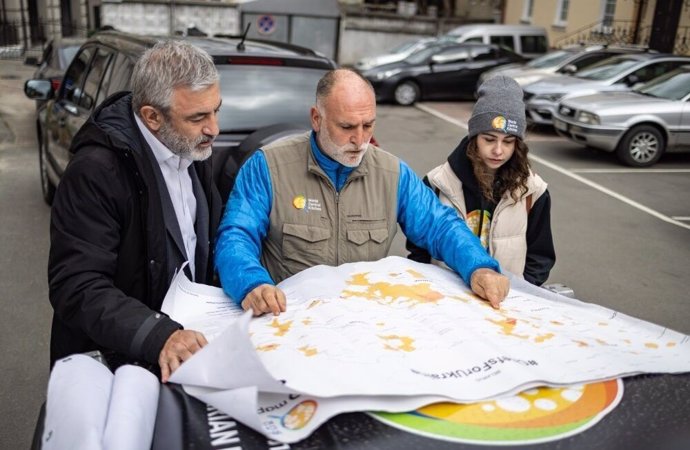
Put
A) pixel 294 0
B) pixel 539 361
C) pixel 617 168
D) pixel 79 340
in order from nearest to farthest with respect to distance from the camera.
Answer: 1. pixel 539 361
2. pixel 79 340
3. pixel 617 168
4. pixel 294 0

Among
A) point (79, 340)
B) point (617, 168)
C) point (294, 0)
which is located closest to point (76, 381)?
point (79, 340)

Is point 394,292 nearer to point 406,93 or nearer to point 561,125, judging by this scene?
point 561,125

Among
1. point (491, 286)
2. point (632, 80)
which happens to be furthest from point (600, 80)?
point (491, 286)

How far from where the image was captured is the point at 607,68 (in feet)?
48.3

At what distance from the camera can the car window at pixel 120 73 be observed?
5.18 metres

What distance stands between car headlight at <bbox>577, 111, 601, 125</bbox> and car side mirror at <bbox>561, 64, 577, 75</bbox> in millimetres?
4224

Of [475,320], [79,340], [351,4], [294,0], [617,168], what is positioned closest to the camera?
[475,320]

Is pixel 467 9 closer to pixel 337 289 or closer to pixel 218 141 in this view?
pixel 218 141

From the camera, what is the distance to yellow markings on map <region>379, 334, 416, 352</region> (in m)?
1.79

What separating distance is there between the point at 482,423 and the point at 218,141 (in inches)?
154

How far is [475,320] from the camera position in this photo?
2.02 metres

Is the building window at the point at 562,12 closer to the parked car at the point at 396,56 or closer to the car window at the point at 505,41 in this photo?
the car window at the point at 505,41

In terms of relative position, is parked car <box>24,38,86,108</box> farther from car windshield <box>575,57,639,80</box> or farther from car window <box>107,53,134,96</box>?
car windshield <box>575,57,639,80</box>

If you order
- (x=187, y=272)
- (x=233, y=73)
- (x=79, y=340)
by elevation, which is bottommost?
(x=79, y=340)
